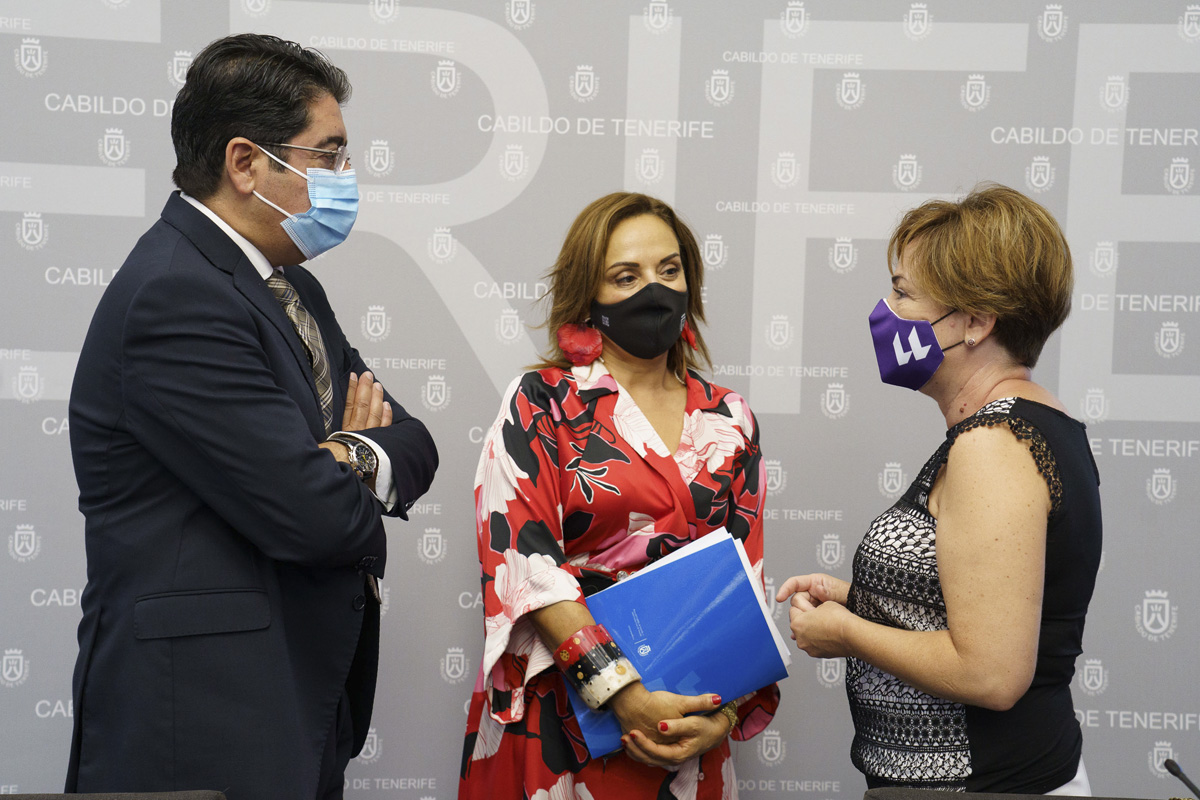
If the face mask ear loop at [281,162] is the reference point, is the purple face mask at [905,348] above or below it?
below

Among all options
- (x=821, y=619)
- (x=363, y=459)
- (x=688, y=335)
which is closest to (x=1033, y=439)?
(x=821, y=619)

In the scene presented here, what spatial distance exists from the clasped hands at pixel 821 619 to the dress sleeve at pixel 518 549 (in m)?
0.46

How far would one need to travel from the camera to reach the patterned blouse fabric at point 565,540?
1.86 m

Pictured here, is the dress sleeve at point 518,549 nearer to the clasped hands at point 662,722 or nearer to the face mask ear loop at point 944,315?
the clasped hands at point 662,722

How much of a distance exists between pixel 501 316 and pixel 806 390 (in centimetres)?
108

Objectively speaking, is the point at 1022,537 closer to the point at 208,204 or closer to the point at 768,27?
the point at 208,204

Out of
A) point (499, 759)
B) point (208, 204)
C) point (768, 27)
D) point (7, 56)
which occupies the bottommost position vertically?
point (499, 759)

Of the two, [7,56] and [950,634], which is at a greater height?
[7,56]

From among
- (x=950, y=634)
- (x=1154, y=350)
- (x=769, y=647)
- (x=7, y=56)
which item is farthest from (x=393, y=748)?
(x=1154, y=350)

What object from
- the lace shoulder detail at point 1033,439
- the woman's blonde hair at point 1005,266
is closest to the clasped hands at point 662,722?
the lace shoulder detail at point 1033,439

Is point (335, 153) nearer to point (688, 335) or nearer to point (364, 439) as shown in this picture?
point (364, 439)

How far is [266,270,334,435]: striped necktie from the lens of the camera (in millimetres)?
1694

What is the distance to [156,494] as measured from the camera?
4.78 feet

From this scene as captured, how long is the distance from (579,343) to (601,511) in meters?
0.43
